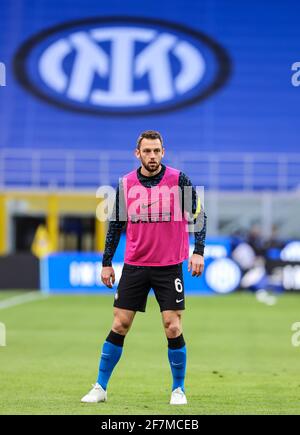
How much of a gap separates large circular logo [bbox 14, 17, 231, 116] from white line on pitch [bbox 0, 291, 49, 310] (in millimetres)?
11921

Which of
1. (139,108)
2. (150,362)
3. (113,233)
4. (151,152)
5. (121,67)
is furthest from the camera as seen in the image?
(121,67)

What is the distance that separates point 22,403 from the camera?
26.1 ft

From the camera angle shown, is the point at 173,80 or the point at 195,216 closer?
the point at 195,216

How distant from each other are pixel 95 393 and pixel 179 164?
2461 cm

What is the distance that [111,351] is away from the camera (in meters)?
8.09

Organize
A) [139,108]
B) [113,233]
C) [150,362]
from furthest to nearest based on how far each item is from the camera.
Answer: [139,108]
[150,362]
[113,233]

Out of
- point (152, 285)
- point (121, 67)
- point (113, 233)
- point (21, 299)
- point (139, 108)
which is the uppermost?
point (121, 67)

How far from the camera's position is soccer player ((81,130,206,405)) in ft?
26.3

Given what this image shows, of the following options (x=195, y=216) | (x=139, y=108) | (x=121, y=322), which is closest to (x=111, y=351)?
(x=121, y=322)

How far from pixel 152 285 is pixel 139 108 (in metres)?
28.1

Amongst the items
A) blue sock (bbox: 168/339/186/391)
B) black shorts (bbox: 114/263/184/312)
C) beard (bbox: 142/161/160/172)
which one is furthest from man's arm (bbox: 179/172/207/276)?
blue sock (bbox: 168/339/186/391)

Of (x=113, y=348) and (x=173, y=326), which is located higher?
(x=173, y=326)

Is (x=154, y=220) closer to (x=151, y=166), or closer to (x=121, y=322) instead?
(x=151, y=166)

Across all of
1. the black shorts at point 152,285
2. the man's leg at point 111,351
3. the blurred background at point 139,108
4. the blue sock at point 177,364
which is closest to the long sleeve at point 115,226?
the black shorts at point 152,285
